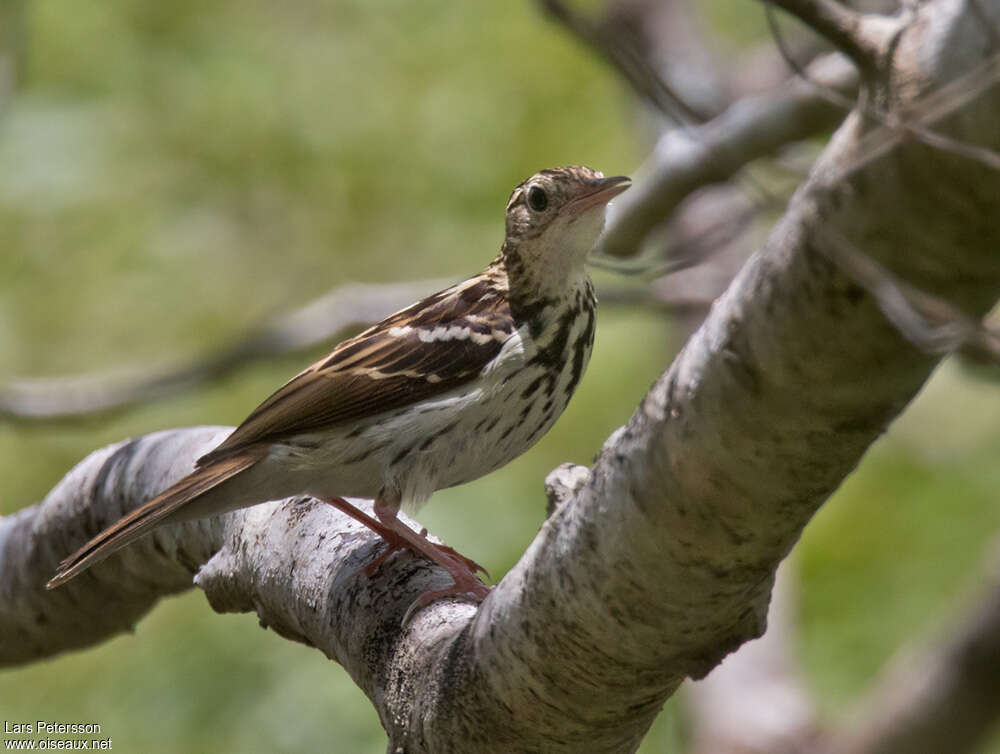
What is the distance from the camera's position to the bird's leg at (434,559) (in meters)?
3.33

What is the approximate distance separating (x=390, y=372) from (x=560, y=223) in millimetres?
750

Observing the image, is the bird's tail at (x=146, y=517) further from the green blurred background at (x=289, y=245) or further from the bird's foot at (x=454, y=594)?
the green blurred background at (x=289, y=245)

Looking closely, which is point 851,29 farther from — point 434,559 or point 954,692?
point 954,692

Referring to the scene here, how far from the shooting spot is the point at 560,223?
4.25 m

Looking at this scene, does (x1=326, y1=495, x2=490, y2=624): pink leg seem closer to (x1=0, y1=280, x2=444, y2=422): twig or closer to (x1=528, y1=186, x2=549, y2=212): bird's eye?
(x1=528, y1=186, x2=549, y2=212): bird's eye

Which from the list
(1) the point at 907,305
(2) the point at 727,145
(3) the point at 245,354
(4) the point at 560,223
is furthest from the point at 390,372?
(1) the point at 907,305

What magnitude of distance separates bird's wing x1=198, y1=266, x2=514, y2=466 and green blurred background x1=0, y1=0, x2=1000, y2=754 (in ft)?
8.79

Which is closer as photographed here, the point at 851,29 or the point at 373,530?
the point at 851,29

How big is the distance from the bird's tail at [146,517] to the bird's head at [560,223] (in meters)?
1.15

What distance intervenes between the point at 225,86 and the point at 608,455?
7.40 metres

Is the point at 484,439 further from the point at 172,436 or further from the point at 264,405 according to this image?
the point at 172,436

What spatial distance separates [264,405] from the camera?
4.10m

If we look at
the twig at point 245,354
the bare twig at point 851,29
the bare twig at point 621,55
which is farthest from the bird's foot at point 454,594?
the twig at point 245,354

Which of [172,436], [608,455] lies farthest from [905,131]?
[172,436]
